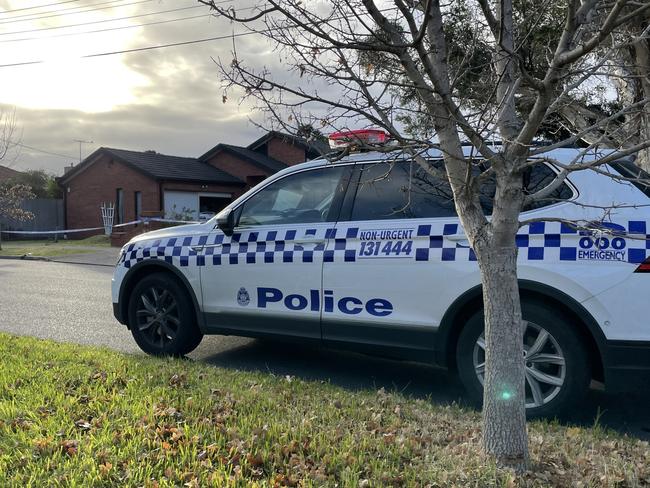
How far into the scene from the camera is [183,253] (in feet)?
17.4

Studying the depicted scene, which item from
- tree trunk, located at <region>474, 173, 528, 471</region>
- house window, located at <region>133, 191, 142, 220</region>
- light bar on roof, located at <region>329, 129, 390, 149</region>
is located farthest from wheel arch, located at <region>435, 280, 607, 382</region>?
house window, located at <region>133, 191, 142, 220</region>

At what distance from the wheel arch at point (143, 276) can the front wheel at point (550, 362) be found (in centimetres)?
256

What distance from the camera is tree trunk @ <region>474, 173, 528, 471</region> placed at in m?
2.66

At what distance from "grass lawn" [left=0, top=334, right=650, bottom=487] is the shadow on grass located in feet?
1.79

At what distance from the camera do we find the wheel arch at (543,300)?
3682mm

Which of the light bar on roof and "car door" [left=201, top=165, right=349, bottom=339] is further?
"car door" [left=201, top=165, right=349, bottom=339]

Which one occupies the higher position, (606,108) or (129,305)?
(606,108)

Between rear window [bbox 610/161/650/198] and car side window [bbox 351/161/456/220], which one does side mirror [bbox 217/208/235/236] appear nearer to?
car side window [bbox 351/161/456/220]

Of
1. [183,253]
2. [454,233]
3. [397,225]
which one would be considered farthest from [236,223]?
[454,233]

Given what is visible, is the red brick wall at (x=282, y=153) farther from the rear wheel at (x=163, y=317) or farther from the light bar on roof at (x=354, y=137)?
the light bar on roof at (x=354, y=137)

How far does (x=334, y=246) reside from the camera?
4.57 meters

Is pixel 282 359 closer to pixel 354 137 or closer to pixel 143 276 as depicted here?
pixel 143 276

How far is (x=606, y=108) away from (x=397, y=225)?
773 cm

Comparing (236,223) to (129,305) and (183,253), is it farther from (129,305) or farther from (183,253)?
(129,305)
